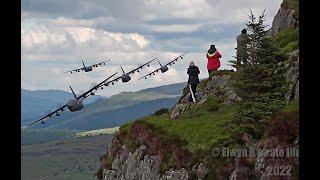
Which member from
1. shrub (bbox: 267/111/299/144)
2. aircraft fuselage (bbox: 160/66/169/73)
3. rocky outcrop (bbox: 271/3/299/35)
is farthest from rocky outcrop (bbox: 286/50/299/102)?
rocky outcrop (bbox: 271/3/299/35)

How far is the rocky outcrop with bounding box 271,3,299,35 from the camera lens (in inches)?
1358

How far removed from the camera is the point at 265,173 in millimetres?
15117

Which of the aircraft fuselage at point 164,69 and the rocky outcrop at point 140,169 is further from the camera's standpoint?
the aircraft fuselage at point 164,69

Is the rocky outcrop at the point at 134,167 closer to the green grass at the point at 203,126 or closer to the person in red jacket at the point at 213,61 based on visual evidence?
the green grass at the point at 203,126

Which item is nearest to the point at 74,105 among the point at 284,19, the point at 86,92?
the point at 86,92

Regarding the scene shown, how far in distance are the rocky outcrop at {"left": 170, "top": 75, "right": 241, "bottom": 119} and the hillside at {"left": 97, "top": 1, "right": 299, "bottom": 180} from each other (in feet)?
0.26

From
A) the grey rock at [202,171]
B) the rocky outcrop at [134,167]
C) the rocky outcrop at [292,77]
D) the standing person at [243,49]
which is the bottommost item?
the rocky outcrop at [134,167]

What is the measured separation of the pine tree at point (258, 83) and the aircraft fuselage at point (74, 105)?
8.33m

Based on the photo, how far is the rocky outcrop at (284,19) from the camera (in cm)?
3450

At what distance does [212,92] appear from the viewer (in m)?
30.0

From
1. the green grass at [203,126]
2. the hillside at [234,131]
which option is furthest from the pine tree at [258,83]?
the green grass at [203,126]
